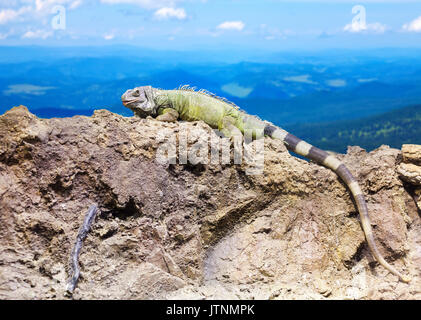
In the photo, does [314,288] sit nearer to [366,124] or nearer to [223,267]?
[223,267]

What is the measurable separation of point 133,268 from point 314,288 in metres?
1.84

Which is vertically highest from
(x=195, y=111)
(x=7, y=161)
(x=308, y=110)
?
(x=195, y=111)

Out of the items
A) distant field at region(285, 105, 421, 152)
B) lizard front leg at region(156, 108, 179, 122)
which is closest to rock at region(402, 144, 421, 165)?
lizard front leg at region(156, 108, 179, 122)

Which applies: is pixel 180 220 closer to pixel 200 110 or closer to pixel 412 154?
pixel 200 110

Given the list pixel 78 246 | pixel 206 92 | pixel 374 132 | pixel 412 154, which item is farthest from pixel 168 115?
pixel 374 132

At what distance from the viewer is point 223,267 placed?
13.0ft

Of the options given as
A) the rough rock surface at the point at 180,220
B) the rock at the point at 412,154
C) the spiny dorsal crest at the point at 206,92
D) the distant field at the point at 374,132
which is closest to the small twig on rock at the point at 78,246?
the rough rock surface at the point at 180,220

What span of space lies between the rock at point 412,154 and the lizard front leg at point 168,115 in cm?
291

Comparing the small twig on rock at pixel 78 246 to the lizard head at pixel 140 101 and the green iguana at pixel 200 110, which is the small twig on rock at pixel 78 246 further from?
the lizard head at pixel 140 101

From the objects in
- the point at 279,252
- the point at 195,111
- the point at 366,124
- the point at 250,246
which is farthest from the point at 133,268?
the point at 366,124

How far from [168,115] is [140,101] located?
47cm

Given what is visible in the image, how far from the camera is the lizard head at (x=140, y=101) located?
5.03 meters

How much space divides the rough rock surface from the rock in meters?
0.15
